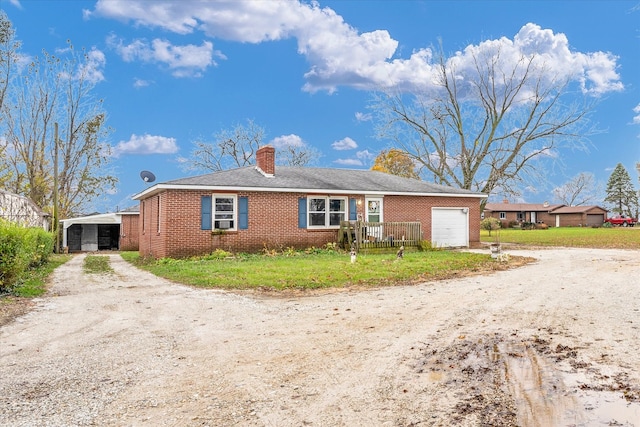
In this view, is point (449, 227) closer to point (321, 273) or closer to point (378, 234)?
point (378, 234)

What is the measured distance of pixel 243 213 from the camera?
19.0 meters

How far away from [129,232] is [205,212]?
1720 centimetres

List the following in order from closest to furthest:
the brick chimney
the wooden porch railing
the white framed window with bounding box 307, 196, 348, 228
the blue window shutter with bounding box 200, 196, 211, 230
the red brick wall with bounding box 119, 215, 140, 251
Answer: the blue window shutter with bounding box 200, 196, 211, 230 < the wooden porch railing < the white framed window with bounding box 307, 196, 348, 228 < the brick chimney < the red brick wall with bounding box 119, 215, 140, 251

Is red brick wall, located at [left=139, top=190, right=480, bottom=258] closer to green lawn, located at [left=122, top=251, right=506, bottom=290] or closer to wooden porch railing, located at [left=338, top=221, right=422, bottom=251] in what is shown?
wooden porch railing, located at [left=338, top=221, right=422, bottom=251]

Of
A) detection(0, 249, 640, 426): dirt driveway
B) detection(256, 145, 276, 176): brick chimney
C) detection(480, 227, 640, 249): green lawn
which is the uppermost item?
detection(256, 145, 276, 176): brick chimney

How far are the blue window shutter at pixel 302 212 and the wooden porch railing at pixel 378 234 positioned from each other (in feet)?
5.32

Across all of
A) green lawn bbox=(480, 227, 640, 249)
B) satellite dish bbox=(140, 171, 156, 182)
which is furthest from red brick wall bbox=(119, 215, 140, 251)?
green lawn bbox=(480, 227, 640, 249)

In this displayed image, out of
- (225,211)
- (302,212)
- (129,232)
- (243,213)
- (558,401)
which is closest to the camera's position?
(558,401)

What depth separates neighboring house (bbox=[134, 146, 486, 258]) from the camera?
712 inches

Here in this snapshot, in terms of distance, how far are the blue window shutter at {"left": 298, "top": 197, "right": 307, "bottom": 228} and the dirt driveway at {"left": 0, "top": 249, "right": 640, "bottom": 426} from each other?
10890 millimetres

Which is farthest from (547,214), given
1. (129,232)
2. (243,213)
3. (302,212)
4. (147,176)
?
(147,176)

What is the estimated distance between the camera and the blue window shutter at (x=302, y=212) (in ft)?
66.2

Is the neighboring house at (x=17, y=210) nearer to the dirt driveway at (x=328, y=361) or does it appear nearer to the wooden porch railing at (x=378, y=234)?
the wooden porch railing at (x=378, y=234)

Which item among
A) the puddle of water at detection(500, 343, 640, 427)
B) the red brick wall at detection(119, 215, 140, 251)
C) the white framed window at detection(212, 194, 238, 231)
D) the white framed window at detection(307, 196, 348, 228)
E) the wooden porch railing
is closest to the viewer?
the puddle of water at detection(500, 343, 640, 427)
